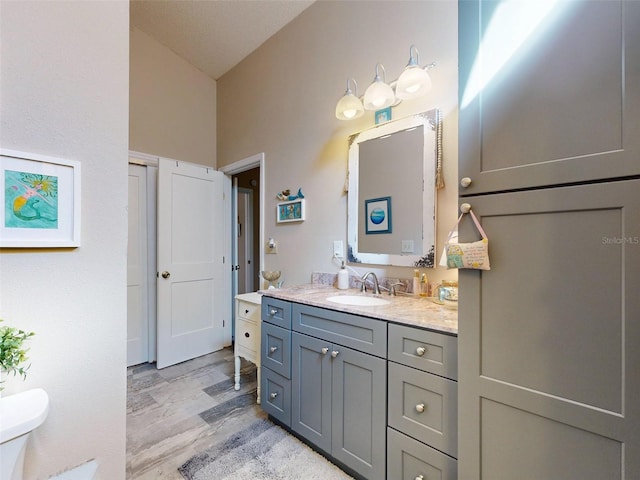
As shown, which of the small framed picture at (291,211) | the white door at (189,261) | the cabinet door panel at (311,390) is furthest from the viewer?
the white door at (189,261)

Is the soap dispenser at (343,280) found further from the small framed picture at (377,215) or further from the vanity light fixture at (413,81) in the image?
the vanity light fixture at (413,81)

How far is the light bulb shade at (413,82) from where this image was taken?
5.21ft

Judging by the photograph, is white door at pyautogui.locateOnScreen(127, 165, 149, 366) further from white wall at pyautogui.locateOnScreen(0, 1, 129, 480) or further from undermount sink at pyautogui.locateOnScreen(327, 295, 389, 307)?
undermount sink at pyautogui.locateOnScreen(327, 295, 389, 307)

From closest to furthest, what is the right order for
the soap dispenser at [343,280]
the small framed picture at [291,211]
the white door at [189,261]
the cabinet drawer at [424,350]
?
the cabinet drawer at [424,350], the soap dispenser at [343,280], the small framed picture at [291,211], the white door at [189,261]

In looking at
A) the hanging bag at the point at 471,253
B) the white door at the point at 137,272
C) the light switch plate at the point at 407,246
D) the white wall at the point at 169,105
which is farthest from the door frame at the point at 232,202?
the hanging bag at the point at 471,253

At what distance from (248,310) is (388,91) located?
191 cm

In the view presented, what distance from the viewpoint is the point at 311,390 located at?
1589 mm

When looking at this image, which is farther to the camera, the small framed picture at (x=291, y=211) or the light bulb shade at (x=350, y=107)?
the small framed picture at (x=291, y=211)

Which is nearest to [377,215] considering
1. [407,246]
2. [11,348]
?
[407,246]

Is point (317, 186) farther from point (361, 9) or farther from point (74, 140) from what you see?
point (74, 140)

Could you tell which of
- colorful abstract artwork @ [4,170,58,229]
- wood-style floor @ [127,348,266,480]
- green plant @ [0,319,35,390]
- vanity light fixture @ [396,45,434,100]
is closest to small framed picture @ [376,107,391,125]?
vanity light fixture @ [396,45,434,100]

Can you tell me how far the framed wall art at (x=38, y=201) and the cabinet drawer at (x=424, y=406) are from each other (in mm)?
1377

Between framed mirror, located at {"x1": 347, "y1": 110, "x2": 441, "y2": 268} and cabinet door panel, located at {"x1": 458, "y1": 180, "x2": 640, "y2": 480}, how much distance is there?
0.77 meters

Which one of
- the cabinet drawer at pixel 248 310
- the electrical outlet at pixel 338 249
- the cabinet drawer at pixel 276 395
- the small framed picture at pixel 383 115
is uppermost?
the small framed picture at pixel 383 115
